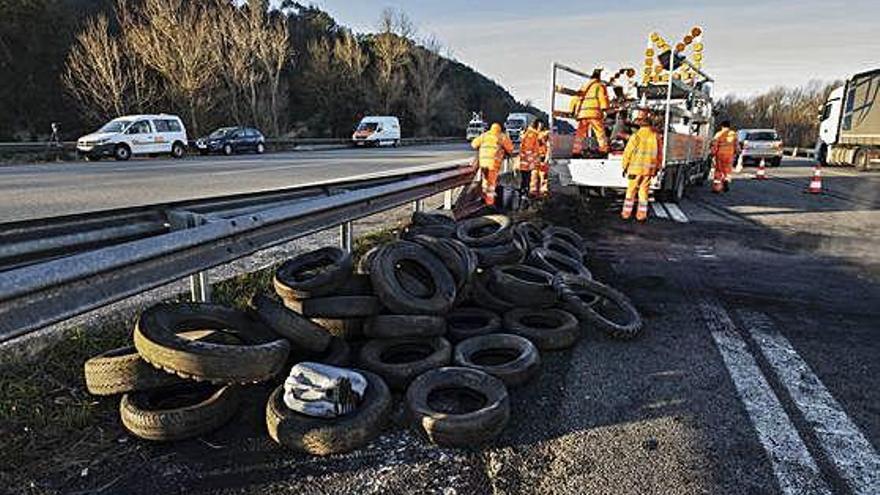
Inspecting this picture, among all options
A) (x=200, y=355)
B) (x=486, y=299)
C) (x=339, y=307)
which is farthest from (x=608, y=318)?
(x=200, y=355)

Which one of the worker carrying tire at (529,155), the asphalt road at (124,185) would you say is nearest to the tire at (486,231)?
the worker carrying tire at (529,155)

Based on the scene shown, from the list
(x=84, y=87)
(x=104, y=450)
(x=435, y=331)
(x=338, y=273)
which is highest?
(x=84, y=87)

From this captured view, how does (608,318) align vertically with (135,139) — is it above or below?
below

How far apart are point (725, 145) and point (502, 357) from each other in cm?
1303

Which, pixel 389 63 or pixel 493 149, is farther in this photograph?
pixel 389 63

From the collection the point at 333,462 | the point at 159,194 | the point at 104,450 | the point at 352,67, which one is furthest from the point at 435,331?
the point at 352,67

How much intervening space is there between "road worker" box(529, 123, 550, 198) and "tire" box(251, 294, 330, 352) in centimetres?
865

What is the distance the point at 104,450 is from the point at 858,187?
19483mm

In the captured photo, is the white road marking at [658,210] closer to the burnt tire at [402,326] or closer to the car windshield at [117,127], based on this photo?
the burnt tire at [402,326]

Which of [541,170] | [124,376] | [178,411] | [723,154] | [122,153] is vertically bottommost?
[178,411]

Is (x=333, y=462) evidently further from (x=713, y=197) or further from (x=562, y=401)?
(x=713, y=197)

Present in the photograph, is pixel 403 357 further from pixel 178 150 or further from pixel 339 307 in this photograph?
pixel 178 150

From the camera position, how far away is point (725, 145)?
14055mm

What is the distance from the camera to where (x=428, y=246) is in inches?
161
